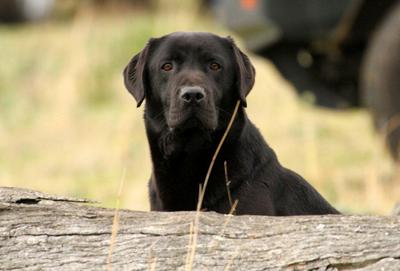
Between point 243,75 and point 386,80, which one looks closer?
point 243,75

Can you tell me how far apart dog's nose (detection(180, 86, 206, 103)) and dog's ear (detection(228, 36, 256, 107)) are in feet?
0.85

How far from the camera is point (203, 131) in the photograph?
16.0 feet

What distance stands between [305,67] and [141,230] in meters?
5.58

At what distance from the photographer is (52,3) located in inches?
769

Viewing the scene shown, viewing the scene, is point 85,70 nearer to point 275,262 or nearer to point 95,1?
point 95,1

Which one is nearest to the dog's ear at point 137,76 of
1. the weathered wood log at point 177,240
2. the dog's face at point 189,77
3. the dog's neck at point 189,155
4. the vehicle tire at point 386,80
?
the dog's face at point 189,77

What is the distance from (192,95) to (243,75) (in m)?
0.35

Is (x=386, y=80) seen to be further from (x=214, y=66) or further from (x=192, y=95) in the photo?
(x=192, y=95)

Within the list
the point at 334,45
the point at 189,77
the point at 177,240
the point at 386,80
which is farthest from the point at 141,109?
the point at 177,240

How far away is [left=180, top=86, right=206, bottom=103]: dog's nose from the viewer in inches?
185

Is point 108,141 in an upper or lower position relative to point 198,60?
upper

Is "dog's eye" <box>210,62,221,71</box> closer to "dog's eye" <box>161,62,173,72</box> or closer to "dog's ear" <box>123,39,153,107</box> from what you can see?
"dog's eye" <box>161,62,173,72</box>

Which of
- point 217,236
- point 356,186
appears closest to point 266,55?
point 356,186

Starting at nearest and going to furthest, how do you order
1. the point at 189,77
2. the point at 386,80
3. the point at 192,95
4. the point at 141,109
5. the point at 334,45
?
the point at 192,95 → the point at 189,77 → the point at 386,80 → the point at 334,45 → the point at 141,109
